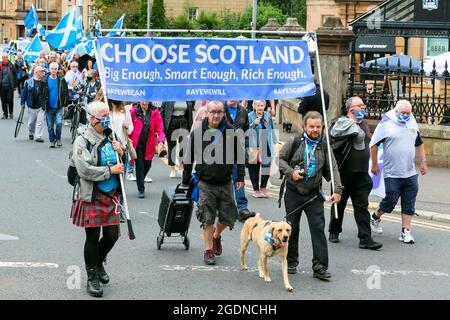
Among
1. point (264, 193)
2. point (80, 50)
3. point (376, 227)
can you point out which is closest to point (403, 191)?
point (376, 227)

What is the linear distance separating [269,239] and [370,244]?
2.46 meters

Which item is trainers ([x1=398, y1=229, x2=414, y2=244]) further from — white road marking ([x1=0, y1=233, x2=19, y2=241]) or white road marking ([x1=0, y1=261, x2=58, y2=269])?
white road marking ([x1=0, y1=233, x2=19, y2=241])

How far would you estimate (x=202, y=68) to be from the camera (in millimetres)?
10211

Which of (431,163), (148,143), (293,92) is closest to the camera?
(293,92)

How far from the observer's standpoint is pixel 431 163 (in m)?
18.6

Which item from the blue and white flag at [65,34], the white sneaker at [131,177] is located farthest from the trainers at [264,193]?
the blue and white flag at [65,34]

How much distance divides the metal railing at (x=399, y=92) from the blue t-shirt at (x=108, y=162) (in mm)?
10227

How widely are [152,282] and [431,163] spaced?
1019cm

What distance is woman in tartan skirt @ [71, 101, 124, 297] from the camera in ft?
29.2

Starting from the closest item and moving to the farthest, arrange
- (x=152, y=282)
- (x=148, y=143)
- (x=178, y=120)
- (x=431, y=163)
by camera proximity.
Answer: (x=152, y=282)
(x=148, y=143)
(x=178, y=120)
(x=431, y=163)

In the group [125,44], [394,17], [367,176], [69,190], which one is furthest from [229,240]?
[394,17]

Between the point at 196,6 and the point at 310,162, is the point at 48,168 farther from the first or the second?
the point at 196,6

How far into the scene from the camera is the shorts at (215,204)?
10312mm
